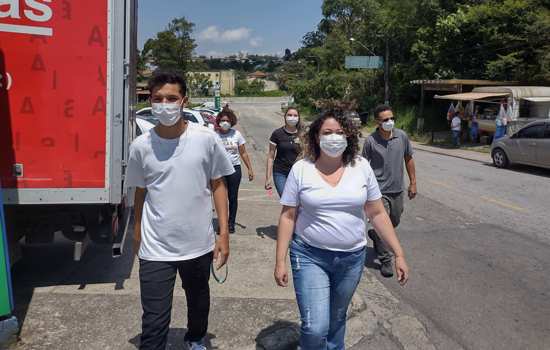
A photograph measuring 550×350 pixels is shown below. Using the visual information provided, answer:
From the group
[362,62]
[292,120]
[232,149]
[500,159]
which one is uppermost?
[362,62]

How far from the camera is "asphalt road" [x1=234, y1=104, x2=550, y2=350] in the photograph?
4.30 meters

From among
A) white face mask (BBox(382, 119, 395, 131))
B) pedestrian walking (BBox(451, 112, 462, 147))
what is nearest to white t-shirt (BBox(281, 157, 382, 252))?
white face mask (BBox(382, 119, 395, 131))

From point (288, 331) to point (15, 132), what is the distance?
8.86 feet

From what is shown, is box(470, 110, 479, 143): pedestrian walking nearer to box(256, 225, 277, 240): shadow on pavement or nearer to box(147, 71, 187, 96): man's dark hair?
box(256, 225, 277, 240): shadow on pavement

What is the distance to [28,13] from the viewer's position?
4004 mm

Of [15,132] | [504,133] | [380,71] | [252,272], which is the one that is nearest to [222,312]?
[252,272]

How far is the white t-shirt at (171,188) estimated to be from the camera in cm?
303

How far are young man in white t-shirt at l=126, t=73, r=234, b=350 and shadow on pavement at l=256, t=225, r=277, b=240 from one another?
151 inches

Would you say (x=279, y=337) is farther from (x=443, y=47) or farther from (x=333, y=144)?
(x=443, y=47)

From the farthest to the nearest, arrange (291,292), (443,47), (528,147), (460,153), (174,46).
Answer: (174,46)
(443,47)
(460,153)
(528,147)
(291,292)

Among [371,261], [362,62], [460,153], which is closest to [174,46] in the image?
[362,62]

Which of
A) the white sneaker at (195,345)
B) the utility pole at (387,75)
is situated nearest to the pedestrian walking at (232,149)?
the white sneaker at (195,345)

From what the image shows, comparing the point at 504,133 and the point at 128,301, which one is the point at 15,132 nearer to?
the point at 128,301

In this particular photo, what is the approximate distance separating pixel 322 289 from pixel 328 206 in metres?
0.48
